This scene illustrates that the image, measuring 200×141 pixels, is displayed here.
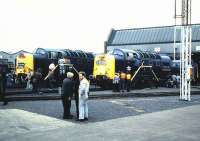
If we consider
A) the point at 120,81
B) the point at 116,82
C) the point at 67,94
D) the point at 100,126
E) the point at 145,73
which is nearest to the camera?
the point at 100,126

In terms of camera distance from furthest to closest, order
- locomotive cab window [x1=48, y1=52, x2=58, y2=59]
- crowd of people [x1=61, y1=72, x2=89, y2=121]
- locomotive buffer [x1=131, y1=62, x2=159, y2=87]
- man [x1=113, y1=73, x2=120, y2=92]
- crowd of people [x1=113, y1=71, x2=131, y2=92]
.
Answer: locomotive buffer [x1=131, y1=62, x2=159, y2=87], locomotive cab window [x1=48, y1=52, x2=58, y2=59], crowd of people [x1=113, y1=71, x2=131, y2=92], man [x1=113, y1=73, x2=120, y2=92], crowd of people [x1=61, y1=72, x2=89, y2=121]

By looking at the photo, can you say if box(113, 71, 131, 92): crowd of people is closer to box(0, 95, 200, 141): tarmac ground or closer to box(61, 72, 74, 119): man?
box(0, 95, 200, 141): tarmac ground

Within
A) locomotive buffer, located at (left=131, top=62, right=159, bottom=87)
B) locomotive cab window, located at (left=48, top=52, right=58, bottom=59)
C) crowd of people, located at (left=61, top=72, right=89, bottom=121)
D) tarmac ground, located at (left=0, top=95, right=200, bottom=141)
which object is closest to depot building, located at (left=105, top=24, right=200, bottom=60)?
locomotive buffer, located at (left=131, top=62, right=159, bottom=87)

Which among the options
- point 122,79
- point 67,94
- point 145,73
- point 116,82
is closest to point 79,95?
point 67,94

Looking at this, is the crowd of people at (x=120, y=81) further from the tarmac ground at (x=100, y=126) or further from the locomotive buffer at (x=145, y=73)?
the tarmac ground at (x=100, y=126)

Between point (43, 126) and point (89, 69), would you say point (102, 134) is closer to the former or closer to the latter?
point (43, 126)

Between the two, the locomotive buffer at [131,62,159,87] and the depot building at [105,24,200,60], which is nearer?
the locomotive buffer at [131,62,159,87]

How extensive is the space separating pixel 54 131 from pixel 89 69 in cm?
2339

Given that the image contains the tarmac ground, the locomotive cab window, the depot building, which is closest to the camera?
the tarmac ground

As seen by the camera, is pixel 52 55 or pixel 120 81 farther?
pixel 52 55

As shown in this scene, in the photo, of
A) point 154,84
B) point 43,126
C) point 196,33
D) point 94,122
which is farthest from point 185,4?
point 196,33

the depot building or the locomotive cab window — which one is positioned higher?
the depot building

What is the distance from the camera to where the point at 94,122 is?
1356cm

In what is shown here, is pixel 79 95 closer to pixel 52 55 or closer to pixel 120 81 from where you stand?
pixel 120 81
